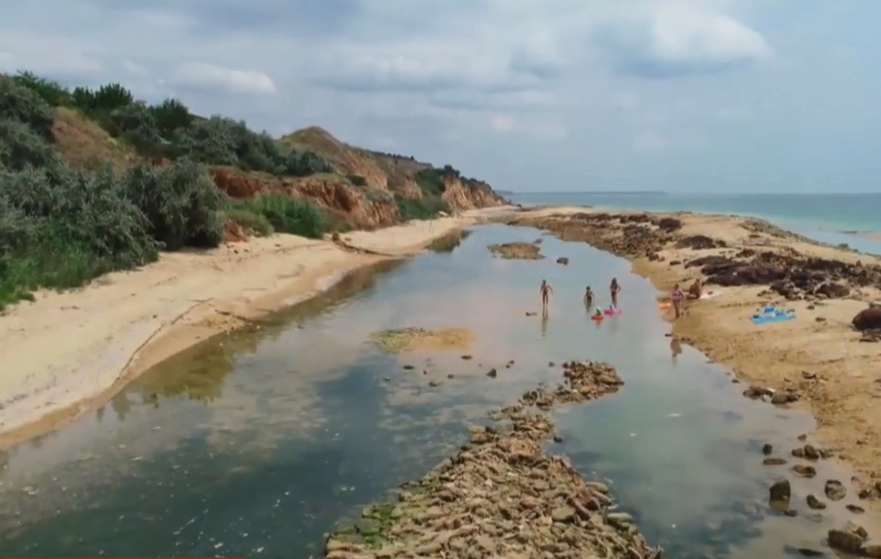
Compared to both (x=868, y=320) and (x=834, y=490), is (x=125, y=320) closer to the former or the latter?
(x=834, y=490)

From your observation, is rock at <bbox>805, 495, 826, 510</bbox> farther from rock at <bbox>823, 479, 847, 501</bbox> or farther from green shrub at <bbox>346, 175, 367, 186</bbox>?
green shrub at <bbox>346, 175, 367, 186</bbox>

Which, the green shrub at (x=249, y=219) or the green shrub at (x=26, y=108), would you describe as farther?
the green shrub at (x=26, y=108)

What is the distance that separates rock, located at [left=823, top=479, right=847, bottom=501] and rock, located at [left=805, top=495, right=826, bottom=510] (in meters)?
0.28

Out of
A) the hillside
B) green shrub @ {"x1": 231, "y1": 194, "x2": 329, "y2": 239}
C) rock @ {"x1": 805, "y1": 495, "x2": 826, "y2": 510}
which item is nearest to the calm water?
rock @ {"x1": 805, "y1": 495, "x2": 826, "y2": 510}

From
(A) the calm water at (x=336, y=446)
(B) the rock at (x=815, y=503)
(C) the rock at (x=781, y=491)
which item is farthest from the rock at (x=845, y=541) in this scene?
(C) the rock at (x=781, y=491)

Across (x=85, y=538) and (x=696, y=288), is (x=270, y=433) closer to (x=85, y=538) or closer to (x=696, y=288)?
(x=85, y=538)

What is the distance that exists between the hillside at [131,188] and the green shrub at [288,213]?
10cm

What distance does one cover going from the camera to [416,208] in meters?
91.4

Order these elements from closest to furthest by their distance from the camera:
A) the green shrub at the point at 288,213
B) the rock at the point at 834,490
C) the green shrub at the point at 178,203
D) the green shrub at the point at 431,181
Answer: the rock at the point at 834,490, the green shrub at the point at 178,203, the green shrub at the point at 288,213, the green shrub at the point at 431,181

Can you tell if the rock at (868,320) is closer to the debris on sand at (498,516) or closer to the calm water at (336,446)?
the calm water at (336,446)

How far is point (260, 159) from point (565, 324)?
41295mm

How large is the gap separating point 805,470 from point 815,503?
145cm

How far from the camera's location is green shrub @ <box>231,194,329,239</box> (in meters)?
46.3

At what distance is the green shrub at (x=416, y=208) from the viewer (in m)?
82.7
